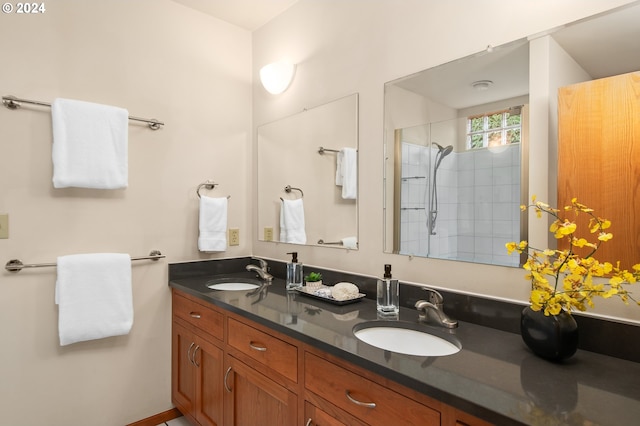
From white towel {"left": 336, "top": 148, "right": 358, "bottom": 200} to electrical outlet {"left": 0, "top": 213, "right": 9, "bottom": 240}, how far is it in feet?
5.29

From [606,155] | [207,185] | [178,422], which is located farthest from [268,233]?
[606,155]

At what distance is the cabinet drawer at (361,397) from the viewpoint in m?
0.95

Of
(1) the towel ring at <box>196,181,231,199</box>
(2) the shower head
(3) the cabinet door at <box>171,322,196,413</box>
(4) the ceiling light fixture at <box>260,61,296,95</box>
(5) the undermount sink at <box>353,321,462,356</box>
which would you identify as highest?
(4) the ceiling light fixture at <box>260,61,296,95</box>

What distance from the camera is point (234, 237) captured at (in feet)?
8.40

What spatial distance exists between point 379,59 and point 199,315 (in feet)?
5.19

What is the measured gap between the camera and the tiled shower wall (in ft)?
4.43

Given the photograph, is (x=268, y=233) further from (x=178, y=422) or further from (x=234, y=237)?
(x=178, y=422)

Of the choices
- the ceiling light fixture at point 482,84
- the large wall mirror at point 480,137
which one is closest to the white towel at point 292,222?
the large wall mirror at point 480,137

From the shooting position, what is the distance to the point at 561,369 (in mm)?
1007

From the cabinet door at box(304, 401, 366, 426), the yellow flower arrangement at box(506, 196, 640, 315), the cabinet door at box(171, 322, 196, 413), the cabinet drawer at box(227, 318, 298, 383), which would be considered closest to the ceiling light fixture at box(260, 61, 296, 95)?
the cabinet drawer at box(227, 318, 298, 383)

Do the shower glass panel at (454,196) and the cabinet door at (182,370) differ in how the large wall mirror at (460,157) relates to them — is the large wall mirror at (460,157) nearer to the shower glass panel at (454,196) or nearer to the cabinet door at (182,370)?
the shower glass panel at (454,196)

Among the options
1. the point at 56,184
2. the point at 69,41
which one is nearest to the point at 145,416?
the point at 56,184

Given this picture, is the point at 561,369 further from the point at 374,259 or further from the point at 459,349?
the point at 374,259

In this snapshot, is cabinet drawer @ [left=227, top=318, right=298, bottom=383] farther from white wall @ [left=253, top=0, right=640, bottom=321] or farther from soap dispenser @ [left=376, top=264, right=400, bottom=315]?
white wall @ [left=253, top=0, right=640, bottom=321]
